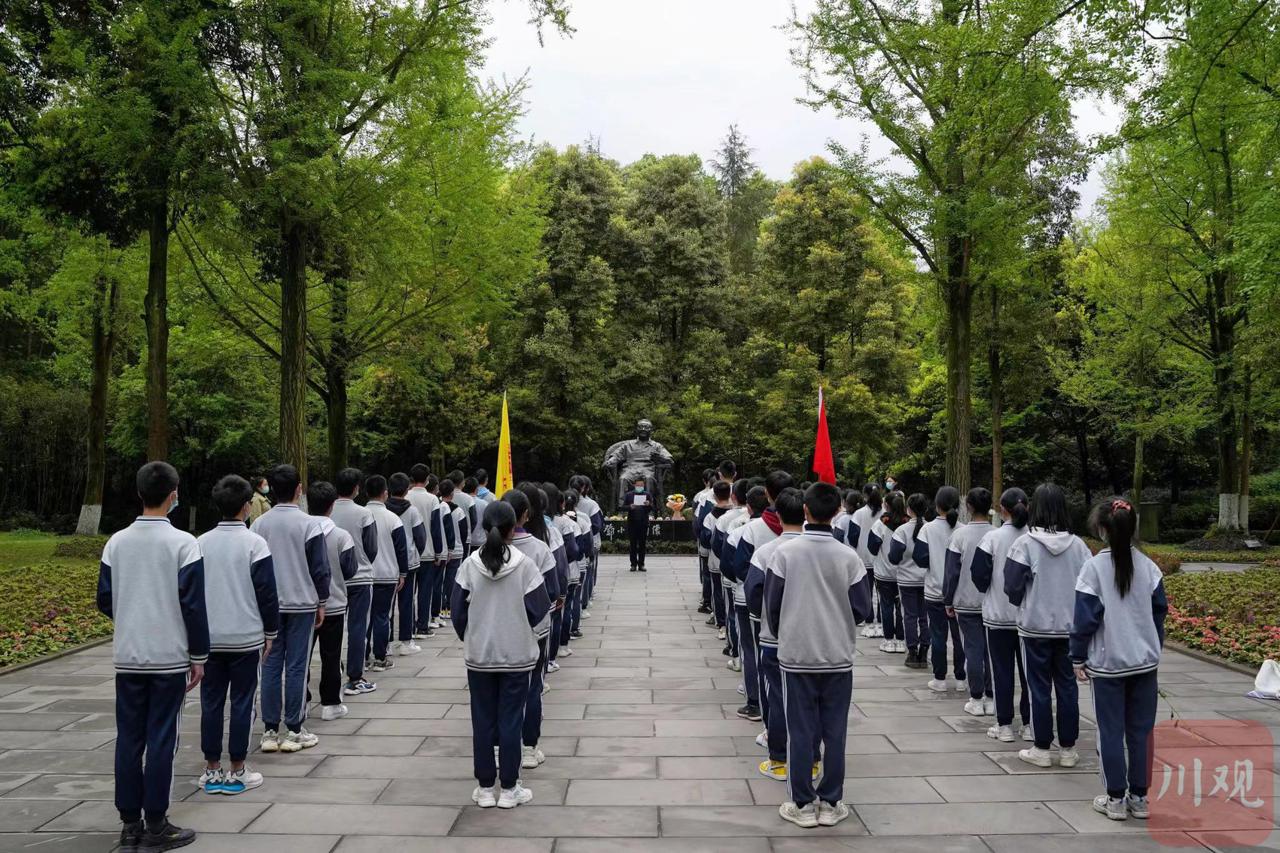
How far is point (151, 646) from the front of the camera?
4.47 metres

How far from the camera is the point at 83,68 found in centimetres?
1186

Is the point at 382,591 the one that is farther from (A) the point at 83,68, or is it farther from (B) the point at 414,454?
(B) the point at 414,454

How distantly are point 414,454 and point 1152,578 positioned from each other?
28.5m

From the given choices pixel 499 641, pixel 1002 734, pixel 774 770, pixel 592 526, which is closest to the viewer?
pixel 499 641

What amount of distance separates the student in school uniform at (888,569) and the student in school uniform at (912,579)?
0.90 ft

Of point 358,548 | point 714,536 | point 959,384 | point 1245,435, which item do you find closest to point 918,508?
point 714,536

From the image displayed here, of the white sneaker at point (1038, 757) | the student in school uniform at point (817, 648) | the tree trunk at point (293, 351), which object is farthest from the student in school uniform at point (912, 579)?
the tree trunk at point (293, 351)

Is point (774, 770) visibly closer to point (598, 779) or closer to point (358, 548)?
point (598, 779)

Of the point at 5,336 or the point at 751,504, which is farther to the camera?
the point at 5,336

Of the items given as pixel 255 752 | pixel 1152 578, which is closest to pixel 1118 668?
pixel 1152 578

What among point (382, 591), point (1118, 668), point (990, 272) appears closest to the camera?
point (1118, 668)

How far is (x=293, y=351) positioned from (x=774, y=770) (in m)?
10.2

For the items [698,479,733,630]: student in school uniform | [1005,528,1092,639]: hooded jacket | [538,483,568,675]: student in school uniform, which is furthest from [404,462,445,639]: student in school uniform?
[1005,528,1092,639]: hooded jacket

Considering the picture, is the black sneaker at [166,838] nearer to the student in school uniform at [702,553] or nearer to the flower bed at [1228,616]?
the student in school uniform at [702,553]
